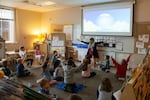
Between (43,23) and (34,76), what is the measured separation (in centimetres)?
463

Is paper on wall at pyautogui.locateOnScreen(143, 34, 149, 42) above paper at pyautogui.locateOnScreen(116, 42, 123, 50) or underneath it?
above

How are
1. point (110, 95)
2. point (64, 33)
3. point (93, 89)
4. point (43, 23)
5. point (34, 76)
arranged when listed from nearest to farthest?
point (110, 95) → point (93, 89) → point (34, 76) → point (64, 33) → point (43, 23)

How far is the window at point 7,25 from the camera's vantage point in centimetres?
730

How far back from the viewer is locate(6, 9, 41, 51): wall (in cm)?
782

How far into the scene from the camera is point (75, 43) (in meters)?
7.54

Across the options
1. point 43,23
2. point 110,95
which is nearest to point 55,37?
point 43,23

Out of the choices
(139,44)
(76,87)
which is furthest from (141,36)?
(76,87)

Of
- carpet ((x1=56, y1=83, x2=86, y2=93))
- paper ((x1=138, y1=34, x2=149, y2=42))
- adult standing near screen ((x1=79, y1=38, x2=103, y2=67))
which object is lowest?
carpet ((x1=56, y1=83, x2=86, y2=93))

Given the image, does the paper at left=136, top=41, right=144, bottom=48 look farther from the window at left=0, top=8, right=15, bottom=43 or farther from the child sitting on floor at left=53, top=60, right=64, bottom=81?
the window at left=0, top=8, right=15, bottom=43

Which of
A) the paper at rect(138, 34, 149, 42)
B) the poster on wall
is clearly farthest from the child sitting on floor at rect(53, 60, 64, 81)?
the poster on wall

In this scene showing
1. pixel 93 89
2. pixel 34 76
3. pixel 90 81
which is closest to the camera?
pixel 93 89

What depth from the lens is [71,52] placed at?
7.75 metres

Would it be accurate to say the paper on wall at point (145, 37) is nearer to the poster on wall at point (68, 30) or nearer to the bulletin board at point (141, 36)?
the bulletin board at point (141, 36)

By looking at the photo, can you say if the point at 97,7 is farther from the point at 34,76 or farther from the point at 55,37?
the point at 34,76
